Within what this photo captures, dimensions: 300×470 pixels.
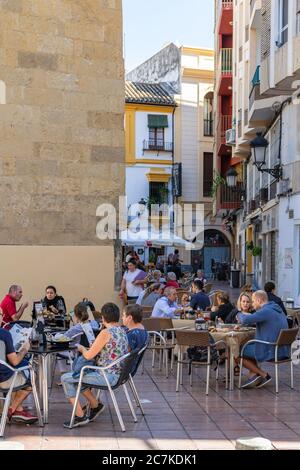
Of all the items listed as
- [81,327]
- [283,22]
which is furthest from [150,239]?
[81,327]

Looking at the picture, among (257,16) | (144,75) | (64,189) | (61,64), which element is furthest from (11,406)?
(144,75)

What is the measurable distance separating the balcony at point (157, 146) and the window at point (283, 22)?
22430 millimetres

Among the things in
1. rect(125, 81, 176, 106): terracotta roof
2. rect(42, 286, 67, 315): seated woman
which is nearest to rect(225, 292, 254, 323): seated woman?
rect(42, 286, 67, 315): seated woman

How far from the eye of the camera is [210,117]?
132 feet

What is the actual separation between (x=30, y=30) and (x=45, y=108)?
1.37 m

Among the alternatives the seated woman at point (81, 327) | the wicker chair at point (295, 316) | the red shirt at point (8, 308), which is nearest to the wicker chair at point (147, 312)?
the wicker chair at point (295, 316)

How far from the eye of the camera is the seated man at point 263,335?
8.65 meters

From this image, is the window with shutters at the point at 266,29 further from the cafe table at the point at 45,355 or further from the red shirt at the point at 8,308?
the cafe table at the point at 45,355

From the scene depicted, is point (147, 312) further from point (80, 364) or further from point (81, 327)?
point (80, 364)

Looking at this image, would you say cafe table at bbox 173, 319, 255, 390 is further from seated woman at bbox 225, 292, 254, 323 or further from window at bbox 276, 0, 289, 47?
window at bbox 276, 0, 289, 47

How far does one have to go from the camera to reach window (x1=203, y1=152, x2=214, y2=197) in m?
39.8

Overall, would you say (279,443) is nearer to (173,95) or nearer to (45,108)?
(45,108)

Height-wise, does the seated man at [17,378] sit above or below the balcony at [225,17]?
below
